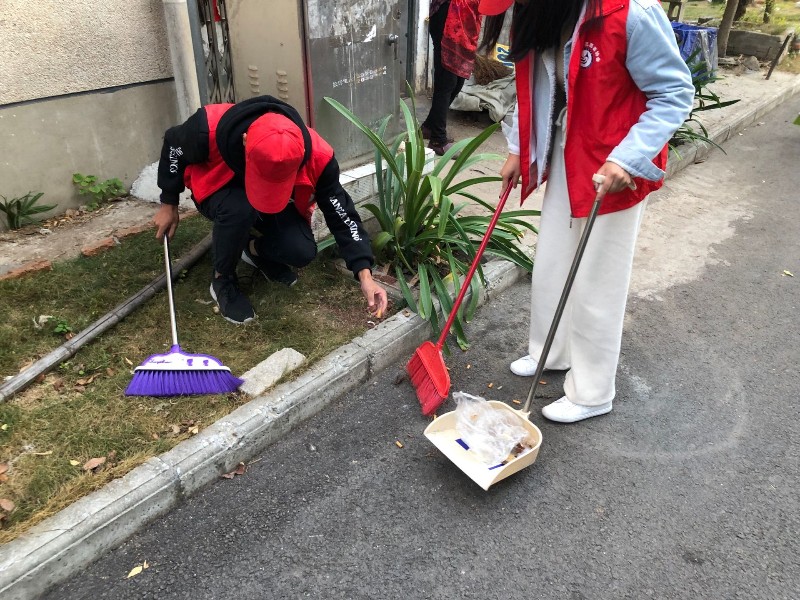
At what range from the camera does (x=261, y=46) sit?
11.8ft

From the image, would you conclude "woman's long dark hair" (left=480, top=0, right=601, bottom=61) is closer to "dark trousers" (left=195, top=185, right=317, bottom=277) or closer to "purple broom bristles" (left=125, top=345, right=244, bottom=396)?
"dark trousers" (left=195, top=185, right=317, bottom=277)

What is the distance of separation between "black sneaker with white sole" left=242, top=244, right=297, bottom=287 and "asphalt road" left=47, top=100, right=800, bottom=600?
0.79 meters

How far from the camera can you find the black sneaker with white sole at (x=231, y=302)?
298cm

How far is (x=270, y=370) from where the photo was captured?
2645 millimetres

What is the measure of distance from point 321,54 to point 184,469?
2.45 metres

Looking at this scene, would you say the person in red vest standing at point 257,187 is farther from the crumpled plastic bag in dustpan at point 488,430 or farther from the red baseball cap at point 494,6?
the red baseball cap at point 494,6

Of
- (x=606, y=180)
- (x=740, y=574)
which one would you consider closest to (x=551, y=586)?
(x=740, y=574)

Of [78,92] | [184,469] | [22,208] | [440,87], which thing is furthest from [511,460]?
[440,87]

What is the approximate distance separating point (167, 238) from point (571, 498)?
84.1 inches

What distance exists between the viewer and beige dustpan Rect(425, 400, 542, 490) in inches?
87.4

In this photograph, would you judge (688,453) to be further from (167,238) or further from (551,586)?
(167,238)

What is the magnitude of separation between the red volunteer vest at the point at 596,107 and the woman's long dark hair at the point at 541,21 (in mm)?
59

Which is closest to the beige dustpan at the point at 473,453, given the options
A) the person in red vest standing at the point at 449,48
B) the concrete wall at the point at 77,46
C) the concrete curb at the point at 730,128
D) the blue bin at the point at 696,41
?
the concrete wall at the point at 77,46

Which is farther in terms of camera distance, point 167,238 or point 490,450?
point 167,238
